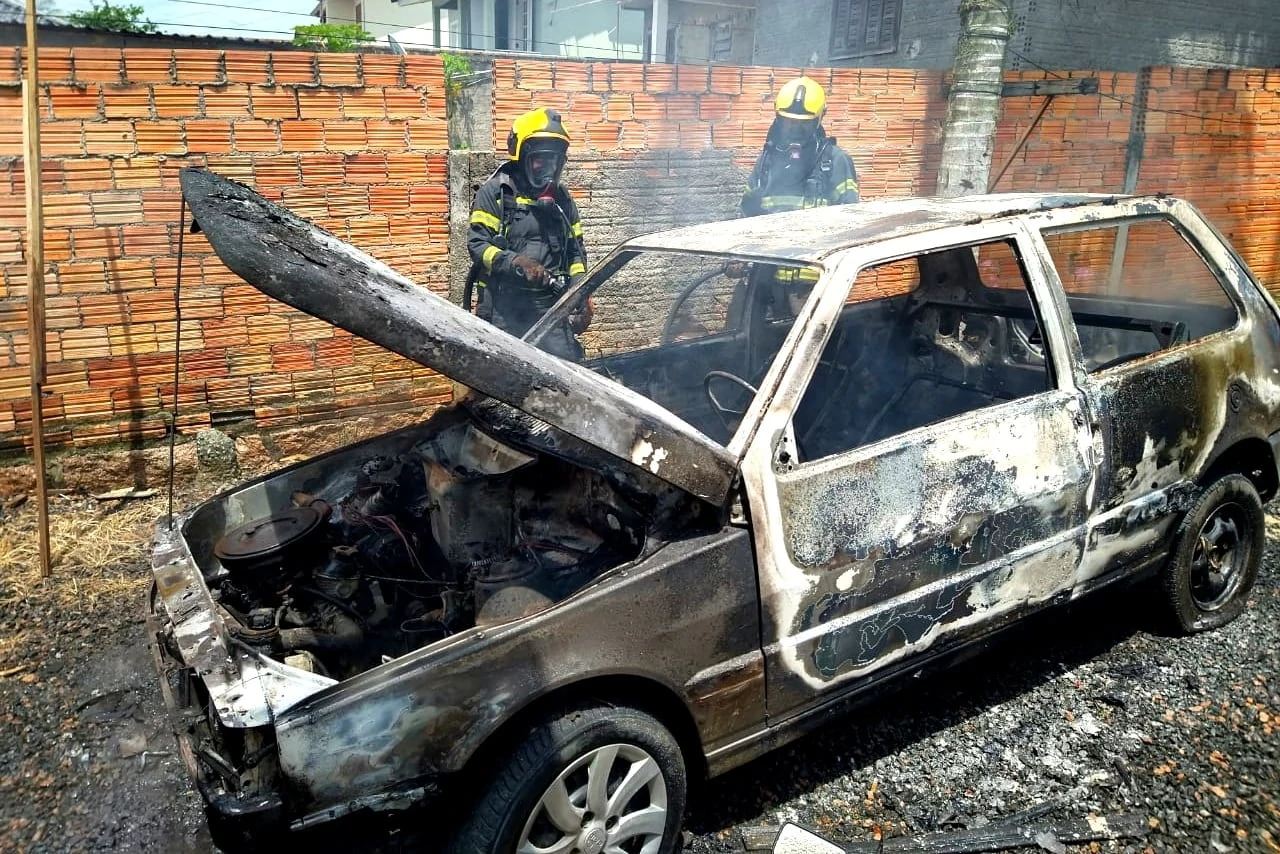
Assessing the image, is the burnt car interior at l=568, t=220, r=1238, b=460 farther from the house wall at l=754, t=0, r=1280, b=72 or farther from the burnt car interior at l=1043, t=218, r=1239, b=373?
the house wall at l=754, t=0, r=1280, b=72

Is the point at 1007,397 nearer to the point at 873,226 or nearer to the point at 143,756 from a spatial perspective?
the point at 873,226

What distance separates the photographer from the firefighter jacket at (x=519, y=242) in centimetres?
506

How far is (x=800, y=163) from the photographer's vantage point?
5820mm

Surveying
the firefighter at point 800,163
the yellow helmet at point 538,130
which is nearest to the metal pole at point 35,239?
the yellow helmet at point 538,130

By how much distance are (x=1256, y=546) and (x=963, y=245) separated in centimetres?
209

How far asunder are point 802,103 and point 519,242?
212 centimetres

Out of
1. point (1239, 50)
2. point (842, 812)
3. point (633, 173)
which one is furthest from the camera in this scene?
point (1239, 50)

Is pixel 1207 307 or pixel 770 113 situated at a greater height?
pixel 770 113

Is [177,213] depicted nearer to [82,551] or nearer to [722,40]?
[82,551]

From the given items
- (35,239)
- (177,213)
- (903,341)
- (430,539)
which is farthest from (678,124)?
(430,539)

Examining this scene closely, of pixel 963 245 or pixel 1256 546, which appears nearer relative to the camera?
pixel 963 245

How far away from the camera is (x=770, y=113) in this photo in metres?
6.45

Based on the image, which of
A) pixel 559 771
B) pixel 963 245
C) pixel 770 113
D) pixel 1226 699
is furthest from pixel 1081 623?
pixel 770 113

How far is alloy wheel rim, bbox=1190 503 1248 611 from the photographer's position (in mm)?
3611
